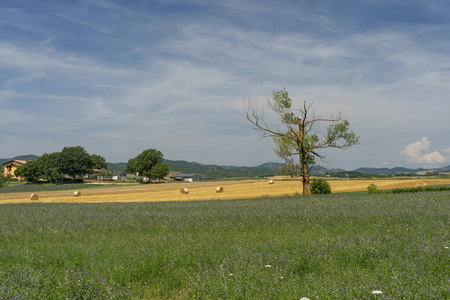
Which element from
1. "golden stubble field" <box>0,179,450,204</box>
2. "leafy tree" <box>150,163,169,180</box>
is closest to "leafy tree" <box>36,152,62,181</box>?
"leafy tree" <box>150,163,169,180</box>

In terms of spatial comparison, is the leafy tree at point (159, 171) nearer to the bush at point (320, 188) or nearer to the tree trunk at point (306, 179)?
the bush at point (320, 188)

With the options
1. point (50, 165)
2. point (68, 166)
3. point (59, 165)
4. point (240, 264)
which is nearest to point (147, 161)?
point (68, 166)

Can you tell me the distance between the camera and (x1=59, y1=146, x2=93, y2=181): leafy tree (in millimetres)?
121062

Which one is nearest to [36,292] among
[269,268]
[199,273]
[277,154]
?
[199,273]

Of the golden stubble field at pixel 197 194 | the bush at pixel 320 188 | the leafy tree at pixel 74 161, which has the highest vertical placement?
the leafy tree at pixel 74 161

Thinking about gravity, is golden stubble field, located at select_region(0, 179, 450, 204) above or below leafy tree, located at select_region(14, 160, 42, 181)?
below

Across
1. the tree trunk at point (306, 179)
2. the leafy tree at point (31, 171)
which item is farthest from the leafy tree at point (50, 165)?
the tree trunk at point (306, 179)

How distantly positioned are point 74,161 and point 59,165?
208 inches

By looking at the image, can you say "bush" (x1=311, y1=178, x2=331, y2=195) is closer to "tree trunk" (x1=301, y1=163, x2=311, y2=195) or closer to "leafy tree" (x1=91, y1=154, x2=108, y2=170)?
"tree trunk" (x1=301, y1=163, x2=311, y2=195)

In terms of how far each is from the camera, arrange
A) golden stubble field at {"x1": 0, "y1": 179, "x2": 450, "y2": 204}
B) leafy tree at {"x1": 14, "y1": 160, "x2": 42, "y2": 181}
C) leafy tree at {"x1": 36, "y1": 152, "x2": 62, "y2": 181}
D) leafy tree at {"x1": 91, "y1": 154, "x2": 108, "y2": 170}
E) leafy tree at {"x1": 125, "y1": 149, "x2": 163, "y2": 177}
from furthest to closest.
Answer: leafy tree at {"x1": 91, "y1": 154, "x2": 108, "y2": 170} → leafy tree at {"x1": 125, "y1": 149, "x2": 163, "y2": 177} → leafy tree at {"x1": 14, "y1": 160, "x2": 42, "y2": 181} → leafy tree at {"x1": 36, "y1": 152, "x2": 62, "y2": 181} → golden stubble field at {"x1": 0, "y1": 179, "x2": 450, "y2": 204}

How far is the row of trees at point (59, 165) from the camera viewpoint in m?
121

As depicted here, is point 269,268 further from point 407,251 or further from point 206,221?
point 206,221

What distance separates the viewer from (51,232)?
481 inches

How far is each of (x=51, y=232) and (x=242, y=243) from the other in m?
7.50
